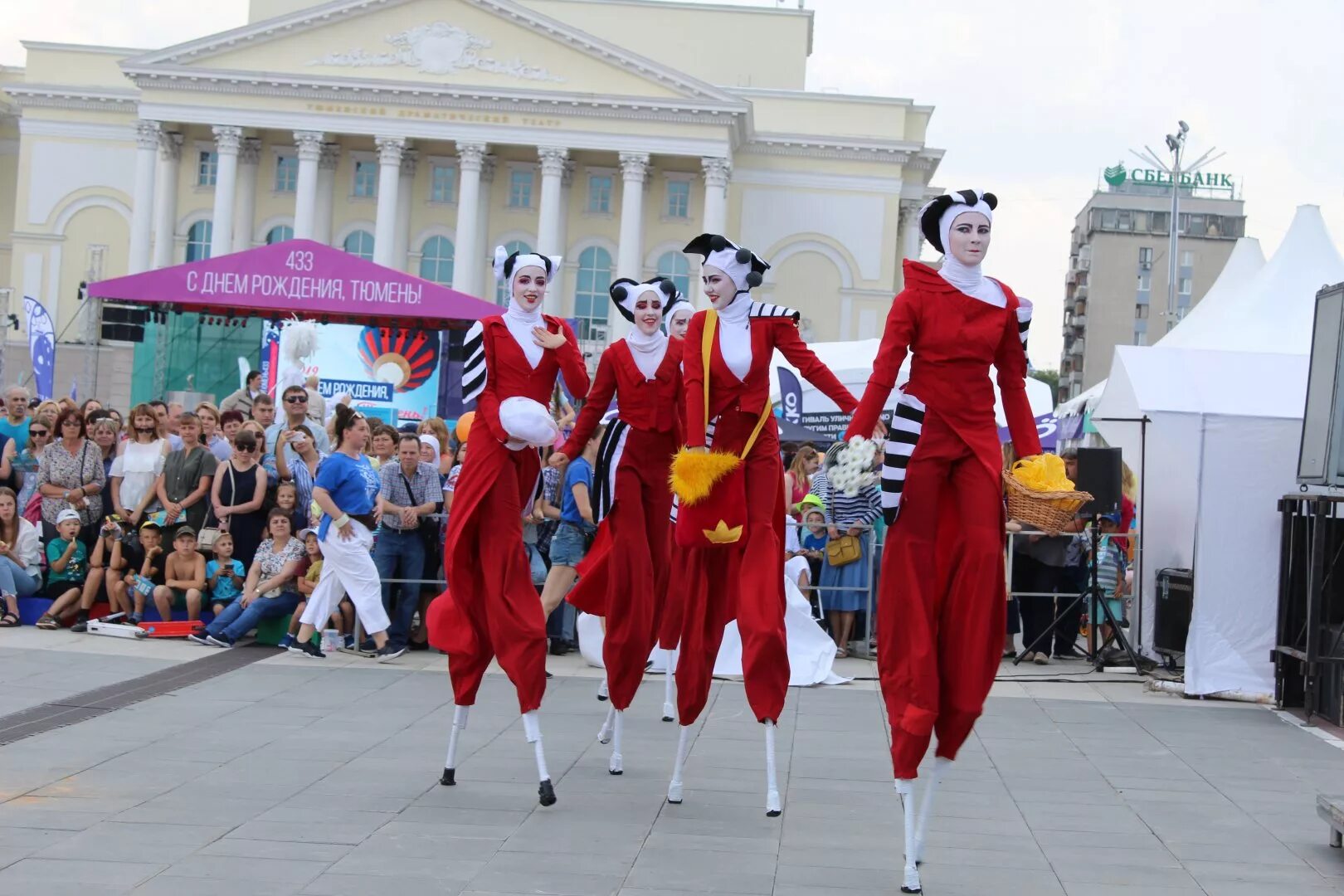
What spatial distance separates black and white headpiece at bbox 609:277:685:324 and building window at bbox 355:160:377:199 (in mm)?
55232

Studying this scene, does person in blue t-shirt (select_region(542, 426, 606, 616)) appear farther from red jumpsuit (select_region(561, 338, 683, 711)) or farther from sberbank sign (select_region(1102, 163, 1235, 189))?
sberbank sign (select_region(1102, 163, 1235, 189))

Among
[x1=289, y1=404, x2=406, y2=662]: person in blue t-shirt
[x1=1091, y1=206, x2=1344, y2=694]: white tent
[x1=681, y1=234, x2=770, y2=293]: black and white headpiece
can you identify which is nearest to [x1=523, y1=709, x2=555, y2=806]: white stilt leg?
A: [x1=681, y1=234, x2=770, y2=293]: black and white headpiece

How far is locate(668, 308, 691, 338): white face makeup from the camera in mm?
8727

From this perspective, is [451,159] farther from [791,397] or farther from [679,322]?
[679,322]

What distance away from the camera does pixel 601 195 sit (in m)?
62.4

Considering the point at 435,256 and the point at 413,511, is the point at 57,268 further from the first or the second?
the point at 413,511

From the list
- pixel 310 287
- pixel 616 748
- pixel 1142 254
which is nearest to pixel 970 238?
pixel 616 748

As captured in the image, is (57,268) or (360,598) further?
(57,268)

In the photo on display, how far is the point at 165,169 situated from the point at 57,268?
622 cm

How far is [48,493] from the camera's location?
45.1ft

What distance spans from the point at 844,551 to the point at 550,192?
4679cm

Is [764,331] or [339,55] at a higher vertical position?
[339,55]

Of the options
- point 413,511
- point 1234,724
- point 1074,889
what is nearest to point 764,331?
point 1074,889

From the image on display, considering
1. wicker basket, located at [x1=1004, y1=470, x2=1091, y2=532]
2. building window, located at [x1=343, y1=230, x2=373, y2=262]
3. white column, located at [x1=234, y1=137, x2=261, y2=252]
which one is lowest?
wicker basket, located at [x1=1004, y1=470, x2=1091, y2=532]
